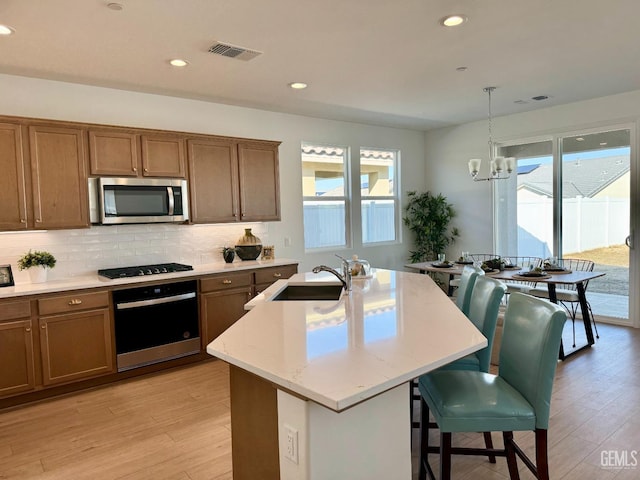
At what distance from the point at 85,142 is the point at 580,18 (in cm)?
398

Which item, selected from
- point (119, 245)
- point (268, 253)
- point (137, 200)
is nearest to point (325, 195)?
point (268, 253)

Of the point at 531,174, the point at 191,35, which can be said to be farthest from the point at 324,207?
the point at 191,35

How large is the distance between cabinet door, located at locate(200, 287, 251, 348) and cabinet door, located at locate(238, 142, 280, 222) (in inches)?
34.6

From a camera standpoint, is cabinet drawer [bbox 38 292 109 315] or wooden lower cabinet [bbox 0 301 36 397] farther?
Answer: cabinet drawer [bbox 38 292 109 315]

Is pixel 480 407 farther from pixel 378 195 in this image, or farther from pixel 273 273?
pixel 378 195

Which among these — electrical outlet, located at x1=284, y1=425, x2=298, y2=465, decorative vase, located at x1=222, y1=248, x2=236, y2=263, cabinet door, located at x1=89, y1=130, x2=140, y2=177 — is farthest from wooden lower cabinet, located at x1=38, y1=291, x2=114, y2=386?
electrical outlet, located at x1=284, y1=425, x2=298, y2=465

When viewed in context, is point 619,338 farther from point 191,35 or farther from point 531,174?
point 191,35

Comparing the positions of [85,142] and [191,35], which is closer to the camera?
[191,35]

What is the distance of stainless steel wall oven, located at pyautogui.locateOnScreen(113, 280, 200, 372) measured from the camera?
3.94m

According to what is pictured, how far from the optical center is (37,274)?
381cm

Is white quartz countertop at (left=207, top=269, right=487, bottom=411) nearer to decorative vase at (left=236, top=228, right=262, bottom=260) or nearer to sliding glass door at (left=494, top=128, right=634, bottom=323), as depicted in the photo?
decorative vase at (left=236, top=228, right=262, bottom=260)

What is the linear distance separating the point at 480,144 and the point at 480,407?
549 centimetres

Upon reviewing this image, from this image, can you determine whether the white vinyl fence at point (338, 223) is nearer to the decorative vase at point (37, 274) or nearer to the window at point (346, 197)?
the window at point (346, 197)

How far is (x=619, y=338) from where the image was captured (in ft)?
16.2
